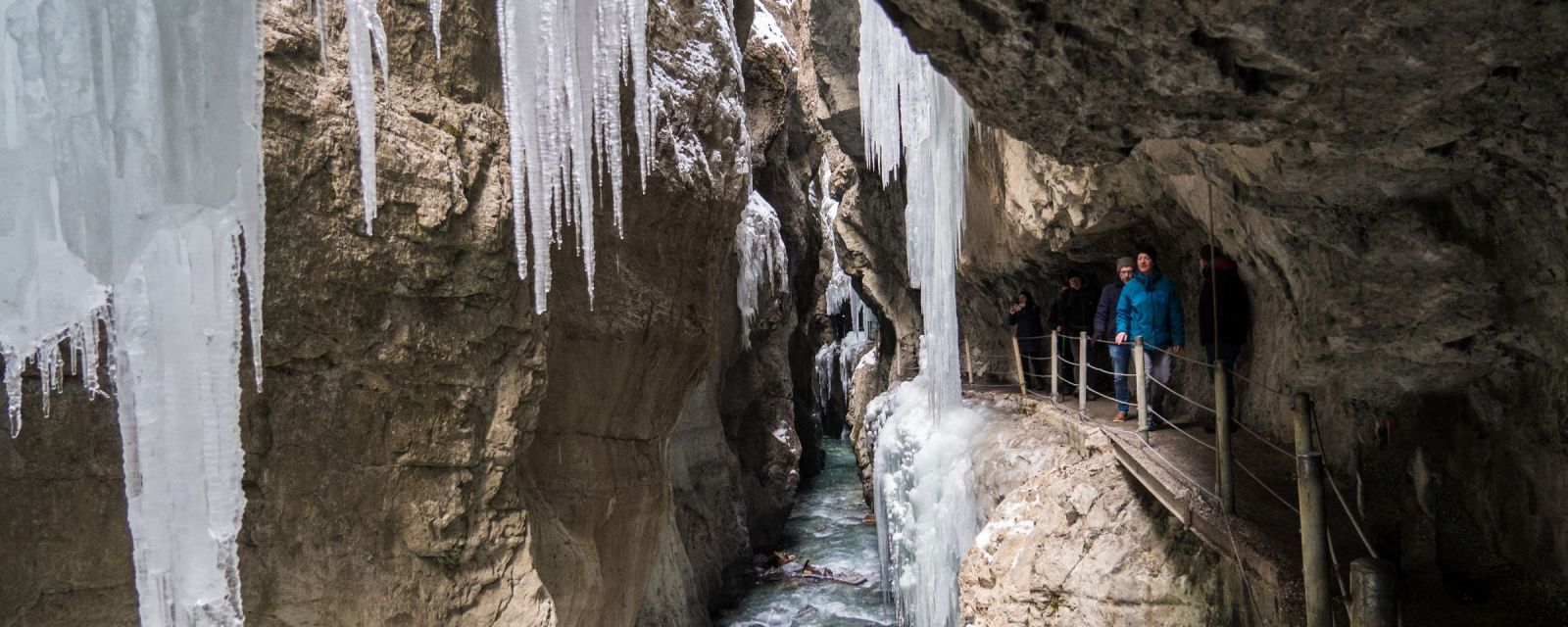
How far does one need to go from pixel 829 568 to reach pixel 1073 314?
724cm

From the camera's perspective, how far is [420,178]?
445 centimetres

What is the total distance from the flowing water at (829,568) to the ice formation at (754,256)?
14.5ft

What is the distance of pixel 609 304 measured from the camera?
19.7ft

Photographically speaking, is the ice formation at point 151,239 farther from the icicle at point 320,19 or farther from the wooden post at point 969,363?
the wooden post at point 969,363

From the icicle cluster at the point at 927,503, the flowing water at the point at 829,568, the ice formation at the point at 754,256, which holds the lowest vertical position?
the flowing water at the point at 829,568

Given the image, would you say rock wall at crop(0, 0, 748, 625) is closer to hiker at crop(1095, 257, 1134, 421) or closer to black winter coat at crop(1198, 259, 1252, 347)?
hiker at crop(1095, 257, 1134, 421)

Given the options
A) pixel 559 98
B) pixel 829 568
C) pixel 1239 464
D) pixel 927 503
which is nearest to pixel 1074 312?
pixel 927 503

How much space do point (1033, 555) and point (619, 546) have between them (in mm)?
3333

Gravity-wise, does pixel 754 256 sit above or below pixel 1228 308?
above

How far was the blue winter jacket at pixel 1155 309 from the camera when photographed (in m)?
6.76

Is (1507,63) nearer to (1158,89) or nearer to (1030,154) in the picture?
(1158,89)

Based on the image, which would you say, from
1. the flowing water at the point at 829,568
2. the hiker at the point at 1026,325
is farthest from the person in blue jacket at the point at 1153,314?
the flowing water at the point at 829,568

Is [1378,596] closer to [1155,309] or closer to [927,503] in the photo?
[1155,309]

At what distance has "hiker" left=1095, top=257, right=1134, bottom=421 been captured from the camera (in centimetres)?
717
